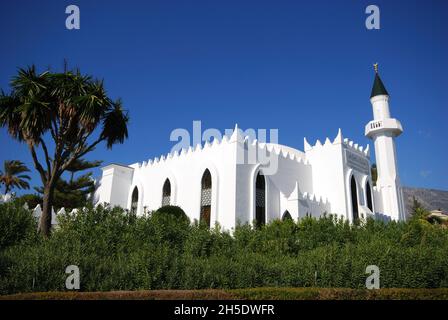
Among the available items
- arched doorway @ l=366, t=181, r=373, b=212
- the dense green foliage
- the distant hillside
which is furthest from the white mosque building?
the distant hillside

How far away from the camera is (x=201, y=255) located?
1376 cm

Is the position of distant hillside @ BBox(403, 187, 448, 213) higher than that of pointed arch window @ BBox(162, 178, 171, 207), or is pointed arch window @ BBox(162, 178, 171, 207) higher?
distant hillside @ BBox(403, 187, 448, 213)

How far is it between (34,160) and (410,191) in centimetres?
5423

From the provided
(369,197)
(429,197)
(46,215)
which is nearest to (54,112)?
(46,215)

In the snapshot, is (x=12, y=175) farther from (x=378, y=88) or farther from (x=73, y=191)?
(x=378, y=88)

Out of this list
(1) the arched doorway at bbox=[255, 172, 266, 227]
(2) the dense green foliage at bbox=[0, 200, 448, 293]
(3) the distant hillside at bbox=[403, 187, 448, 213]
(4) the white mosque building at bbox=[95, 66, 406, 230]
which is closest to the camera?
(2) the dense green foliage at bbox=[0, 200, 448, 293]

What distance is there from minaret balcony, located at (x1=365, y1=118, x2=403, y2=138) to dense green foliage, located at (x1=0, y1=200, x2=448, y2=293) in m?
13.1

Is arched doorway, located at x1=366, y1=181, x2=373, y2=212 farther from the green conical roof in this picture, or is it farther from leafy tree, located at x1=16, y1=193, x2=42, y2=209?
leafy tree, located at x1=16, y1=193, x2=42, y2=209

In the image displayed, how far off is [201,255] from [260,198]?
29.7ft

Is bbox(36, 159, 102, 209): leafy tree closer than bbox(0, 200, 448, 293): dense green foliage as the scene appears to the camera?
No

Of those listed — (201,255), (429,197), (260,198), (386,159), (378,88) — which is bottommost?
→ (201,255)

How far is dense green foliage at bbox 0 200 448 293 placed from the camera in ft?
31.2

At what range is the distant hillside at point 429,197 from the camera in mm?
53531
